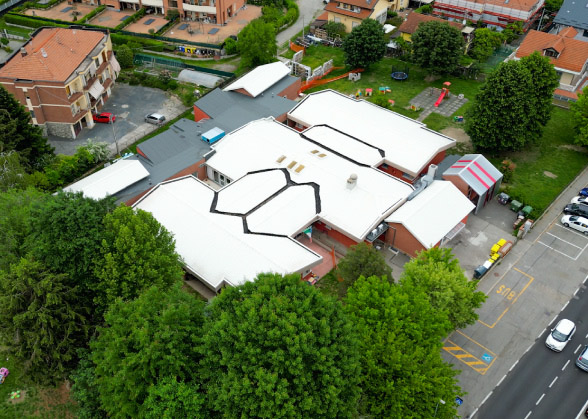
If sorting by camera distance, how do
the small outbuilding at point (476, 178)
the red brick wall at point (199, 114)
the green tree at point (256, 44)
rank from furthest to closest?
the green tree at point (256, 44) → the red brick wall at point (199, 114) → the small outbuilding at point (476, 178)

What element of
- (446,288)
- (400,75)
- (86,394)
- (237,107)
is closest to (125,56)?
(237,107)

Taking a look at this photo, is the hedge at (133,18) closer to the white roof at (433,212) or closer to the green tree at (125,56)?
the green tree at (125,56)

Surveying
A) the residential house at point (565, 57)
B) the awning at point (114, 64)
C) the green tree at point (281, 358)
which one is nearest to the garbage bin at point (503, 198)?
the residential house at point (565, 57)

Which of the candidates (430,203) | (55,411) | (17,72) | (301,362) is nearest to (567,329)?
(430,203)

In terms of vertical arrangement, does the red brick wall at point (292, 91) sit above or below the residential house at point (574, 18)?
below

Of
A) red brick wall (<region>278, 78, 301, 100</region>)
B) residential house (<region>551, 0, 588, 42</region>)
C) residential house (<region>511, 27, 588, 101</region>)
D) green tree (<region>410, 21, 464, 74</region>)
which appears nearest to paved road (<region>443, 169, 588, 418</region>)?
residential house (<region>511, 27, 588, 101</region>)

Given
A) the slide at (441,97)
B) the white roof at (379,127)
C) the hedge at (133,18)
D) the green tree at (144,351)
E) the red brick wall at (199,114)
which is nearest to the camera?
the green tree at (144,351)

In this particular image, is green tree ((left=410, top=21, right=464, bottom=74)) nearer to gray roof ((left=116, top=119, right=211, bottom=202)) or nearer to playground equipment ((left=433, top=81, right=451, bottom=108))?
playground equipment ((left=433, top=81, right=451, bottom=108))
